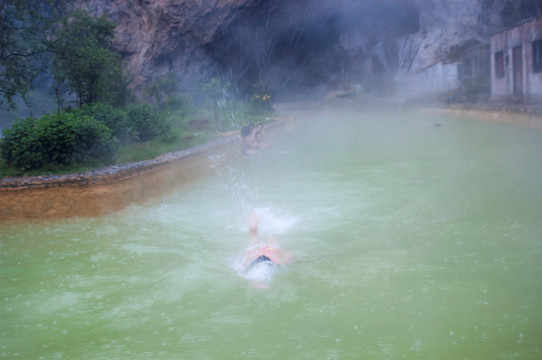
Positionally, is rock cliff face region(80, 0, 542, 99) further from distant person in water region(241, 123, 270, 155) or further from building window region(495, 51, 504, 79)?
distant person in water region(241, 123, 270, 155)

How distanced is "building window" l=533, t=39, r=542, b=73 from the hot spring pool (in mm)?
9467

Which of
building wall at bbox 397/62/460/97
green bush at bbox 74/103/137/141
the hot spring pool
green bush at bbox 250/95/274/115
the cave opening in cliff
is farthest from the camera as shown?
the cave opening in cliff

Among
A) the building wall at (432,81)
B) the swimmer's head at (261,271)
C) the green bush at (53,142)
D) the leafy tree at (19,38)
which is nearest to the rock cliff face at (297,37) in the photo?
the building wall at (432,81)

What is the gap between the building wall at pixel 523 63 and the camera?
51.0 feet

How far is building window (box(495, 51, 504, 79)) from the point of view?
18.9 m

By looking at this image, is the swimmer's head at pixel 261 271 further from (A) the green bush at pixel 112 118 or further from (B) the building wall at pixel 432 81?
(B) the building wall at pixel 432 81

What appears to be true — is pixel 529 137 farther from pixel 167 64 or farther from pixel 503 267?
pixel 167 64

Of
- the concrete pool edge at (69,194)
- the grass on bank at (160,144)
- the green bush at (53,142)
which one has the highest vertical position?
the green bush at (53,142)

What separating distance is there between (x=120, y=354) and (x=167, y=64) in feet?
92.3

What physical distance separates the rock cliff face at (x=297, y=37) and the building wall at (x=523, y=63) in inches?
103

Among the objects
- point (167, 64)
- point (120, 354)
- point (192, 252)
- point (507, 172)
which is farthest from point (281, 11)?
point (120, 354)

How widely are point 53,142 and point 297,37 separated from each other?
3319cm

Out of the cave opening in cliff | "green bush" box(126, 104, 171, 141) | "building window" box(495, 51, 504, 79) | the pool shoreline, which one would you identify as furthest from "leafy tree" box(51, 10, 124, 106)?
the cave opening in cliff

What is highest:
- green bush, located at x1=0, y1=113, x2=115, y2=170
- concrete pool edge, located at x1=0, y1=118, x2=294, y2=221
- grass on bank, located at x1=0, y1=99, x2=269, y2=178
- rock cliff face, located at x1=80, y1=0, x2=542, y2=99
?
rock cliff face, located at x1=80, y1=0, x2=542, y2=99
